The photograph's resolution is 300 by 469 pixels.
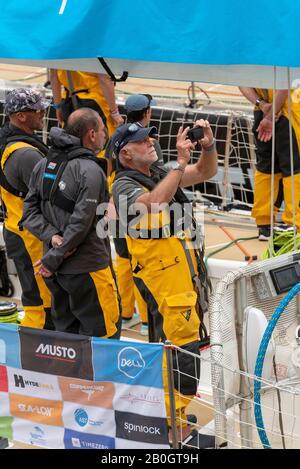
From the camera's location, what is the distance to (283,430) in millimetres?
4824

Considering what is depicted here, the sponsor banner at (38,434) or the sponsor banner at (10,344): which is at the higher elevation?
the sponsor banner at (10,344)

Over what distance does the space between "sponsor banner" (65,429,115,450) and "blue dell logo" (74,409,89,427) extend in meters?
0.06

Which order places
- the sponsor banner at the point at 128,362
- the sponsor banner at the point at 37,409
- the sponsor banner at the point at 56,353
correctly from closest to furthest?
the sponsor banner at the point at 128,362 < the sponsor banner at the point at 56,353 < the sponsor banner at the point at 37,409

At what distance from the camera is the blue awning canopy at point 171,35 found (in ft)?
16.0

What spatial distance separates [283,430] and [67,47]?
7.69 feet

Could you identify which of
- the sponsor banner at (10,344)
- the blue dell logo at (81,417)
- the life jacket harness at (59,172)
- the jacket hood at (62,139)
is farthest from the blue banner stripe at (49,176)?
the blue dell logo at (81,417)

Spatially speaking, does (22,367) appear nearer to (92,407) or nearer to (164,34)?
(92,407)

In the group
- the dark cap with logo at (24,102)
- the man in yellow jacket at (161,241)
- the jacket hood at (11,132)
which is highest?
the dark cap with logo at (24,102)

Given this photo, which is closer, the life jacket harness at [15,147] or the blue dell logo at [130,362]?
the blue dell logo at [130,362]

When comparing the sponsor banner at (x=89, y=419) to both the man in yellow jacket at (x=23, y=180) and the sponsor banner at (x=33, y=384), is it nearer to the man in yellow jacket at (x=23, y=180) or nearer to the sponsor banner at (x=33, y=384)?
the sponsor banner at (x=33, y=384)

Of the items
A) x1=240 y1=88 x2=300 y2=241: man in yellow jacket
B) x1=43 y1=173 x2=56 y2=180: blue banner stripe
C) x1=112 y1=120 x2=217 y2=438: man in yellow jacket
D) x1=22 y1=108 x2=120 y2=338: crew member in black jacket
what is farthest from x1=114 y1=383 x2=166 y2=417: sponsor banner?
x1=240 y1=88 x2=300 y2=241: man in yellow jacket

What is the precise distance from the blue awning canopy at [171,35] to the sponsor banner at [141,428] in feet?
5.94

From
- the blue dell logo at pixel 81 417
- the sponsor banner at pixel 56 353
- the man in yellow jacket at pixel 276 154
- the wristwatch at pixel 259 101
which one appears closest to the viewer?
the sponsor banner at pixel 56 353
